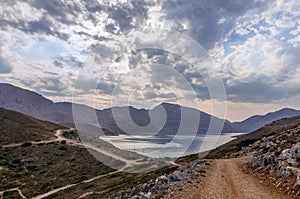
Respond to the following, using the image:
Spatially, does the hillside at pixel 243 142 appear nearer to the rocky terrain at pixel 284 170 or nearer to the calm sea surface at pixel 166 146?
the calm sea surface at pixel 166 146

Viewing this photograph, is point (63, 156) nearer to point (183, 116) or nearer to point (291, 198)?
point (183, 116)

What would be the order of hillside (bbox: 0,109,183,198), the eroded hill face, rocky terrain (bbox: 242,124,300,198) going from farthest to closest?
the eroded hill face, hillside (bbox: 0,109,183,198), rocky terrain (bbox: 242,124,300,198)

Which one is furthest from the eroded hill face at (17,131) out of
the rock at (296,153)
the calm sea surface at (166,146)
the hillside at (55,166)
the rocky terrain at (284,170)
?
the rock at (296,153)

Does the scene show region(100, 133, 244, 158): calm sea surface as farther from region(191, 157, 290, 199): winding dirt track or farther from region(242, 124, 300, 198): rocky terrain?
region(191, 157, 290, 199): winding dirt track

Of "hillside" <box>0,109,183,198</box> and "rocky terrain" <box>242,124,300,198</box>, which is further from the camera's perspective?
"hillside" <box>0,109,183,198</box>

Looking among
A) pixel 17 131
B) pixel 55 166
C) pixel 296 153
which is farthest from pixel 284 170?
pixel 17 131

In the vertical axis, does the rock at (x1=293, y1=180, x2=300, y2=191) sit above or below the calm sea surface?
above

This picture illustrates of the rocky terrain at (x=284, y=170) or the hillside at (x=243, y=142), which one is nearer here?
the rocky terrain at (x=284, y=170)

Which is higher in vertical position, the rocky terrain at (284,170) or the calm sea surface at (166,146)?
the rocky terrain at (284,170)

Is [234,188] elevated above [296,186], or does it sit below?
below

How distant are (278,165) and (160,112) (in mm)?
A: 28192

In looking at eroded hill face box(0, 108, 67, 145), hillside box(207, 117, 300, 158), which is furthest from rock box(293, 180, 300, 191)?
eroded hill face box(0, 108, 67, 145)

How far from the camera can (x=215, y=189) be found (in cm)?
1352

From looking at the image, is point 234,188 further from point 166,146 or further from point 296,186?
point 166,146
